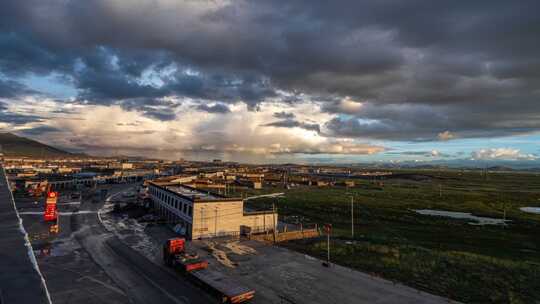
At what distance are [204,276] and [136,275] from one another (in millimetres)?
8298

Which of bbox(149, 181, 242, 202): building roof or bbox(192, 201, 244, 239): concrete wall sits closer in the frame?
bbox(192, 201, 244, 239): concrete wall

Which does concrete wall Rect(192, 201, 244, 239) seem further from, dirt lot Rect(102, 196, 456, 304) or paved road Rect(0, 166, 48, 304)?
paved road Rect(0, 166, 48, 304)

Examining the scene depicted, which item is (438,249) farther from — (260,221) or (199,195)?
(199,195)

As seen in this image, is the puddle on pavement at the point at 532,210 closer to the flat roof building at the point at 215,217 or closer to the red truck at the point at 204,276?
the flat roof building at the point at 215,217

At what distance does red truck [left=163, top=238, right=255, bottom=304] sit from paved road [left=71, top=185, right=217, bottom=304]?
1.01 meters

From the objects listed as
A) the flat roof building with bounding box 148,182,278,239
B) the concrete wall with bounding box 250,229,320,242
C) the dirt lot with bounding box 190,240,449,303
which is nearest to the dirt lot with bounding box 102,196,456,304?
the dirt lot with bounding box 190,240,449,303

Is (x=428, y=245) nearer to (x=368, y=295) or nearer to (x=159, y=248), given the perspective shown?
(x=368, y=295)

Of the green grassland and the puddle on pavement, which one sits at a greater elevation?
the green grassland

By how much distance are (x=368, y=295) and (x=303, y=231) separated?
25615mm

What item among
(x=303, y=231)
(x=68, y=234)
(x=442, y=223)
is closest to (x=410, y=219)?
(x=442, y=223)

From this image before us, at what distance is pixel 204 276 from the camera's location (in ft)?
103

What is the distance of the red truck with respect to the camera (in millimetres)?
27223

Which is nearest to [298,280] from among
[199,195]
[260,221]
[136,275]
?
[136,275]

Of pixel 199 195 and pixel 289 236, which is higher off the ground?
pixel 199 195
